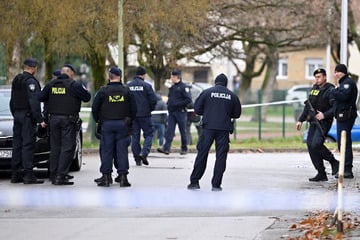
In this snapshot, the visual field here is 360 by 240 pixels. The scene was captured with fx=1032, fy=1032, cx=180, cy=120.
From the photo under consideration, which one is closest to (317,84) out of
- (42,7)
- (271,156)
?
(271,156)

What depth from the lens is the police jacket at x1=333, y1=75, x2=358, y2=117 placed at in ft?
51.7

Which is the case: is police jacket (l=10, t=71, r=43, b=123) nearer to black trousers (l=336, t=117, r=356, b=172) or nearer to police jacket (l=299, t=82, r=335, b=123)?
police jacket (l=299, t=82, r=335, b=123)

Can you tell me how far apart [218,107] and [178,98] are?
6.50m

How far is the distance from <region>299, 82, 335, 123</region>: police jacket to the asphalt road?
1.06m

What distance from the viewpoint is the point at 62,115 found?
15688 millimetres

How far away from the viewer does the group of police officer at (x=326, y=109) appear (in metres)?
15.8

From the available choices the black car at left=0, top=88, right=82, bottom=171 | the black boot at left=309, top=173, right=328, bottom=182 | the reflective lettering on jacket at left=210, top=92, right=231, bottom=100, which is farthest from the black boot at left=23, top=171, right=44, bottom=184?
the black boot at left=309, top=173, right=328, bottom=182

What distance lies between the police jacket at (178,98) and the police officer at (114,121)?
19.2ft

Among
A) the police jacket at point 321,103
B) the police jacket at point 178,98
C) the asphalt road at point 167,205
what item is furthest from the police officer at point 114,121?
the police jacket at point 178,98

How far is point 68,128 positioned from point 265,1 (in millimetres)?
19933

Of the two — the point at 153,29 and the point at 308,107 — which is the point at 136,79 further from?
the point at 153,29

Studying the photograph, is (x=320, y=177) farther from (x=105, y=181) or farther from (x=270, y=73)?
(x=270, y=73)

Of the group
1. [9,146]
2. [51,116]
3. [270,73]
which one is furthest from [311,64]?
[51,116]

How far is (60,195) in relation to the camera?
1456 centimetres
